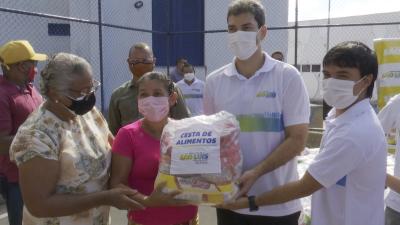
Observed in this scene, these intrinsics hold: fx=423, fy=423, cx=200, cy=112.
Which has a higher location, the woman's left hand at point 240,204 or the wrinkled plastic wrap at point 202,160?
the wrinkled plastic wrap at point 202,160

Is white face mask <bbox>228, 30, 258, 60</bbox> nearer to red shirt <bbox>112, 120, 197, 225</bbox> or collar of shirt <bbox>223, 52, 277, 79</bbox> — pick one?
collar of shirt <bbox>223, 52, 277, 79</bbox>

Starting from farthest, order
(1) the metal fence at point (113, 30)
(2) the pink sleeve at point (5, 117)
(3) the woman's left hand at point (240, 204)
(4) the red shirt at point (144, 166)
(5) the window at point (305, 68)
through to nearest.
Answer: (5) the window at point (305, 68) → (1) the metal fence at point (113, 30) → (2) the pink sleeve at point (5, 117) → (4) the red shirt at point (144, 166) → (3) the woman's left hand at point (240, 204)

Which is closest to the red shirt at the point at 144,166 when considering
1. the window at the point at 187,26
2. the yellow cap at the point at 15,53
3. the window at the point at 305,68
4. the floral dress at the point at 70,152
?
the floral dress at the point at 70,152

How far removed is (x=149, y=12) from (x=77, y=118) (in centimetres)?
946

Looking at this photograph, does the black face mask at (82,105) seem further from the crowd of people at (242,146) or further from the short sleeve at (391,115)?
→ the short sleeve at (391,115)

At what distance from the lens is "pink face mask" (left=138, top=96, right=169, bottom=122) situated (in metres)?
2.28

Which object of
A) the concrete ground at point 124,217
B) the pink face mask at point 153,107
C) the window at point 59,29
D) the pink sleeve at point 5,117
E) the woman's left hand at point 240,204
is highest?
the window at point 59,29

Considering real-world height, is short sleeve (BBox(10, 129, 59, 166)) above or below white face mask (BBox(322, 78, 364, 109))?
below

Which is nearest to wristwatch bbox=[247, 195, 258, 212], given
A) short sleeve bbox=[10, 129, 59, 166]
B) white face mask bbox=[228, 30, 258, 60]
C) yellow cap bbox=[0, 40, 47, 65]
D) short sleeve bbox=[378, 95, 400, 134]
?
white face mask bbox=[228, 30, 258, 60]

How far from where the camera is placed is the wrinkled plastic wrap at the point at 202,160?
6.41 ft

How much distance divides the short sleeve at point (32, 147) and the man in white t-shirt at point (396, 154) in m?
1.95

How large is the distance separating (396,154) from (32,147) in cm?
207

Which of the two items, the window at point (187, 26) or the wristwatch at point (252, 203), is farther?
Result: the window at point (187, 26)

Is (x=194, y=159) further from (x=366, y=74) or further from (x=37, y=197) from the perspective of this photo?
(x=366, y=74)
